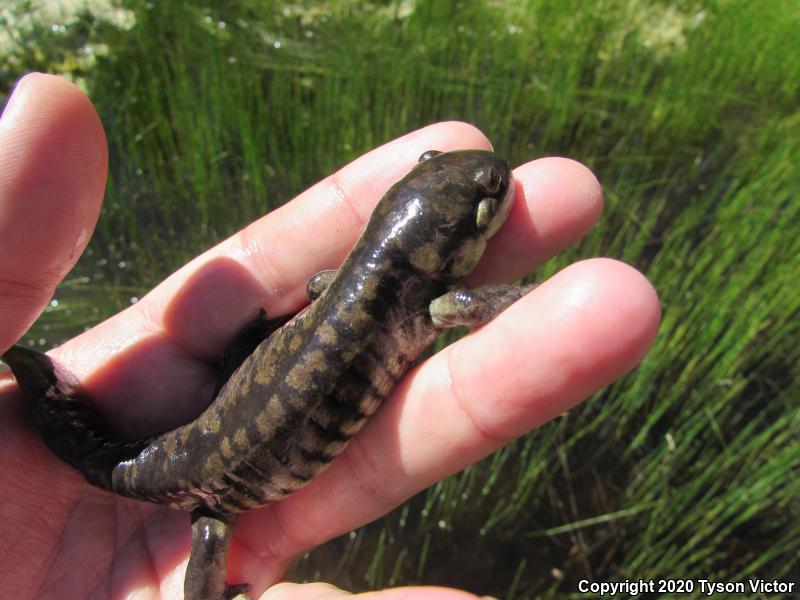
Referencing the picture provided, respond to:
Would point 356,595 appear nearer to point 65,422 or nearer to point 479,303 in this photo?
point 479,303

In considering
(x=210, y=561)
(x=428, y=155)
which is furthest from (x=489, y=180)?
Answer: (x=210, y=561)

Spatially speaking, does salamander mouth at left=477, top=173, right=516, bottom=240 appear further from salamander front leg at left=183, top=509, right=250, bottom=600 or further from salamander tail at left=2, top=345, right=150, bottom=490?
salamander tail at left=2, top=345, right=150, bottom=490

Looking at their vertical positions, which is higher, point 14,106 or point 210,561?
point 14,106

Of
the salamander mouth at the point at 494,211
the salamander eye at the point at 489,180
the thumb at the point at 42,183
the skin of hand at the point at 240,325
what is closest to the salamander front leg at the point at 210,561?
the skin of hand at the point at 240,325

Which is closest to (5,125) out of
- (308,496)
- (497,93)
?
(308,496)

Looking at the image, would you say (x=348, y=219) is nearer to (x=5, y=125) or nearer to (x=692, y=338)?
(x=5, y=125)

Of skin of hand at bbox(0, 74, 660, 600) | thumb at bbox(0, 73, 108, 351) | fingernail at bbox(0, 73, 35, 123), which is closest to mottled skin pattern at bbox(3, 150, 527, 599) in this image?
skin of hand at bbox(0, 74, 660, 600)
